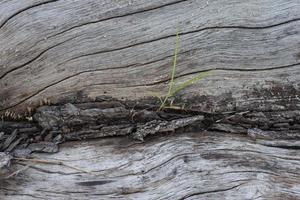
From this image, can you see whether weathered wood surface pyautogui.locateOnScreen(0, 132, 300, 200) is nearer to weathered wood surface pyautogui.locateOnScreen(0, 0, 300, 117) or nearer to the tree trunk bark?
the tree trunk bark

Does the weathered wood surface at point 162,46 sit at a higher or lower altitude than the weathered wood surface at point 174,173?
higher

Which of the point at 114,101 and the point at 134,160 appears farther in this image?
the point at 114,101

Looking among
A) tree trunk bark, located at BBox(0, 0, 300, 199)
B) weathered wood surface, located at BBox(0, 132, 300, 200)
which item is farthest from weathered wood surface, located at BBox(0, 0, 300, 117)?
weathered wood surface, located at BBox(0, 132, 300, 200)

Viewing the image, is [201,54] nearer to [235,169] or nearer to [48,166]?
[235,169]

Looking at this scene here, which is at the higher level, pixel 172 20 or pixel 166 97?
pixel 172 20

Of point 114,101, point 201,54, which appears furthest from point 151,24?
point 114,101

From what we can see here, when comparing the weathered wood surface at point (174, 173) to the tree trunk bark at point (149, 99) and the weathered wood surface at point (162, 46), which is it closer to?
the tree trunk bark at point (149, 99)

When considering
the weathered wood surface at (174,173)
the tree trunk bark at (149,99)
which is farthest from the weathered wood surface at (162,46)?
the weathered wood surface at (174,173)
